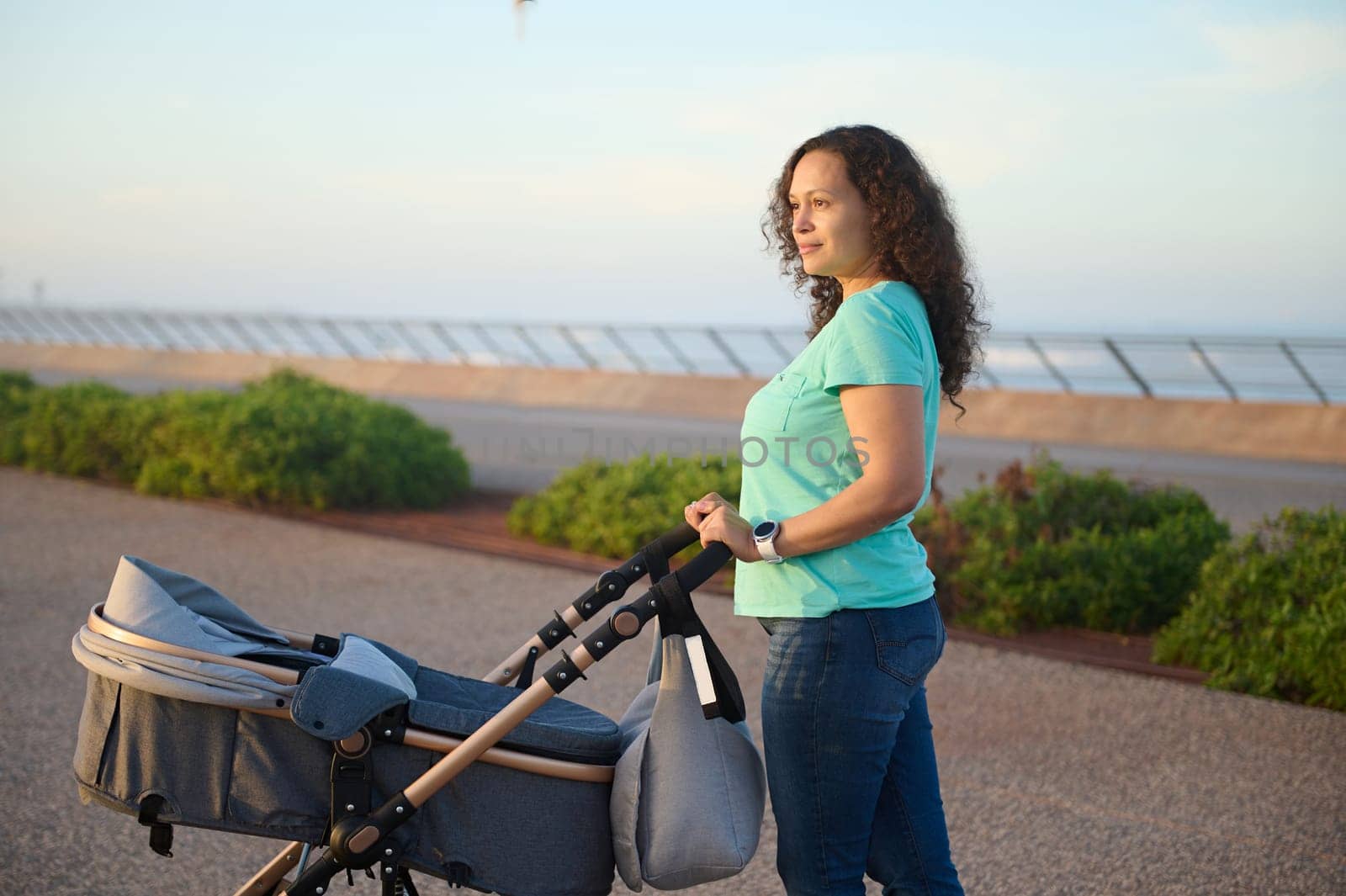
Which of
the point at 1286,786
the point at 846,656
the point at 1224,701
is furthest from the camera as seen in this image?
the point at 1224,701

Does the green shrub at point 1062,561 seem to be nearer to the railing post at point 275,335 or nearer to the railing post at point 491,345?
the railing post at point 491,345

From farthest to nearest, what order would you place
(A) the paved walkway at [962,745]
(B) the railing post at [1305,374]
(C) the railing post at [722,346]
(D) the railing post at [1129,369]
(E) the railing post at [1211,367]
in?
(C) the railing post at [722,346]
(E) the railing post at [1211,367]
(D) the railing post at [1129,369]
(B) the railing post at [1305,374]
(A) the paved walkway at [962,745]

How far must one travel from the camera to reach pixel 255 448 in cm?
1010

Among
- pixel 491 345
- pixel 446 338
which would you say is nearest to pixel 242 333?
pixel 446 338

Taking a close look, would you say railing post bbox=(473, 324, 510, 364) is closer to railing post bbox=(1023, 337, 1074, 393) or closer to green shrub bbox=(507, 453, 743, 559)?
railing post bbox=(1023, 337, 1074, 393)

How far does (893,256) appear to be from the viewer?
242 centimetres

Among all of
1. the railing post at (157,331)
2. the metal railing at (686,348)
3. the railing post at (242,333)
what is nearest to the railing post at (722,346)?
the metal railing at (686,348)

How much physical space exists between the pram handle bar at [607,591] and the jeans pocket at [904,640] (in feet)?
1.53

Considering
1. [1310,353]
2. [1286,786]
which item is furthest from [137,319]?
[1286,786]

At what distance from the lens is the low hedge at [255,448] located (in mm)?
10133

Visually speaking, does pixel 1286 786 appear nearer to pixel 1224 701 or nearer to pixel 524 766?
pixel 1224 701

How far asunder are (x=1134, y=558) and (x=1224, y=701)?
5.11 feet

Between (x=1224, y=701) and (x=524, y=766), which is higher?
(x=524, y=766)

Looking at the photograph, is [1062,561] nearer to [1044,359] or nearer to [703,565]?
[703,565]
